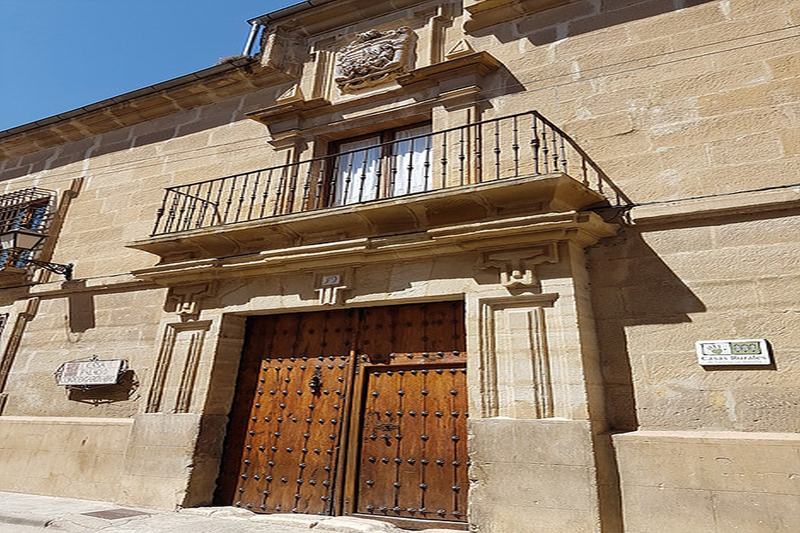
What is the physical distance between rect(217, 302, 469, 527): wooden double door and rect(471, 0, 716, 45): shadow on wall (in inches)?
118

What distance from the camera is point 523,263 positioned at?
3.71 meters

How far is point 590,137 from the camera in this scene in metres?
4.20

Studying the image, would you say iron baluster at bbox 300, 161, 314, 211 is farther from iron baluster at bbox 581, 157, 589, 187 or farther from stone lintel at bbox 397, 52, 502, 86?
iron baluster at bbox 581, 157, 589, 187

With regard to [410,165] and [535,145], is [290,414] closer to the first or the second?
[410,165]

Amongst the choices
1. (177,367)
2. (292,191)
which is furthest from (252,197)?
(177,367)

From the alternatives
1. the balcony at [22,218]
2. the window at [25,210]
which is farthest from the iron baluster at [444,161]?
the window at [25,210]

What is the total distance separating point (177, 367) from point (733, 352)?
15.8 feet

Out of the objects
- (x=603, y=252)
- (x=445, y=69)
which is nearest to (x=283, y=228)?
(x=445, y=69)

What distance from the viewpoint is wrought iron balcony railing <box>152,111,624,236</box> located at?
4.20 m

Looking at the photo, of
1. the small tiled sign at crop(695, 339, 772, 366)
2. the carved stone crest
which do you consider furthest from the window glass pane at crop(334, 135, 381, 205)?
the small tiled sign at crop(695, 339, 772, 366)

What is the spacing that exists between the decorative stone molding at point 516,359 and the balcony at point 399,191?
79 cm

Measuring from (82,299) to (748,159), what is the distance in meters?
7.22

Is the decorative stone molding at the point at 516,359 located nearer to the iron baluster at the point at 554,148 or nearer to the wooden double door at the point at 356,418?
the wooden double door at the point at 356,418

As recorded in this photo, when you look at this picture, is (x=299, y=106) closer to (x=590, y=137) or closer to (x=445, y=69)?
(x=445, y=69)
